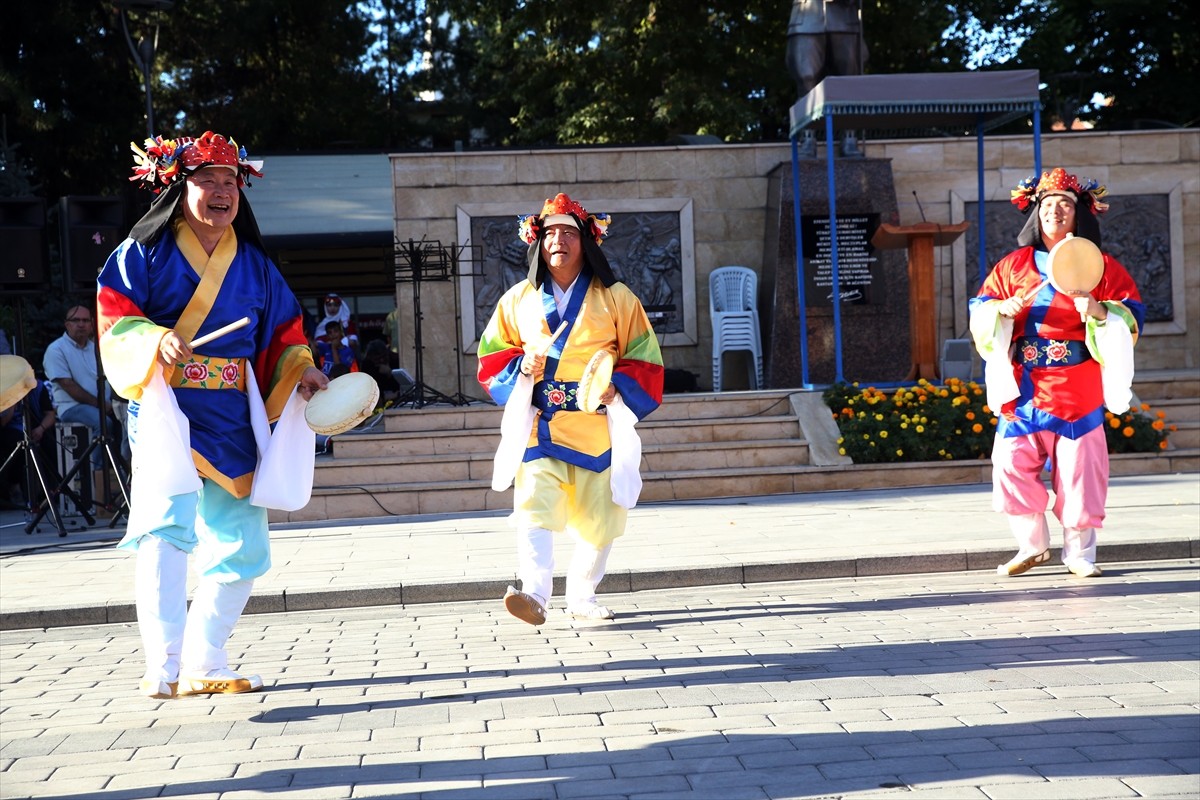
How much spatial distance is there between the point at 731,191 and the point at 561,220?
11.2 metres

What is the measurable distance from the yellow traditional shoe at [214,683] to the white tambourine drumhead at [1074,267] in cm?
510

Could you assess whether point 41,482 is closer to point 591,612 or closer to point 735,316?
point 591,612

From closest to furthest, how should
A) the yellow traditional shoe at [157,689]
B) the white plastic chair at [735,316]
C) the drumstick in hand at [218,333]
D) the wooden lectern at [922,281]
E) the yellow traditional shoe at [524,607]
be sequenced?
1. the yellow traditional shoe at [157,689]
2. the drumstick in hand at [218,333]
3. the yellow traditional shoe at [524,607]
4. the wooden lectern at [922,281]
5. the white plastic chair at [735,316]

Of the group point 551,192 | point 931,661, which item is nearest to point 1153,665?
point 931,661

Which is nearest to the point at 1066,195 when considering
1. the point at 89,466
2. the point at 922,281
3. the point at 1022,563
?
the point at 1022,563

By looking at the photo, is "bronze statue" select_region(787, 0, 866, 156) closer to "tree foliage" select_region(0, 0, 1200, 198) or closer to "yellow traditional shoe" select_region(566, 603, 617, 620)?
"tree foliage" select_region(0, 0, 1200, 198)

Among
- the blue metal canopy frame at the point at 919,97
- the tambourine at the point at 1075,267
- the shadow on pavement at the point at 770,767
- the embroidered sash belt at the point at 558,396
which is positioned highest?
the blue metal canopy frame at the point at 919,97

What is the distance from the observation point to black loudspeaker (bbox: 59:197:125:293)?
475 inches

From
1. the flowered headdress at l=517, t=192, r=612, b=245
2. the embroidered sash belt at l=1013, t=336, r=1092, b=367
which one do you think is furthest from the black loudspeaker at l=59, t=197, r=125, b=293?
the embroidered sash belt at l=1013, t=336, r=1092, b=367

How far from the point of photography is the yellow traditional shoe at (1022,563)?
27.6ft

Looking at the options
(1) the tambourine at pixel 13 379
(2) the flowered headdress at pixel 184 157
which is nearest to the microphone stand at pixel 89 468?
(2) the flowered headdress at pixel 184 157

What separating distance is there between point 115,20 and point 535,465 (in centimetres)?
2433

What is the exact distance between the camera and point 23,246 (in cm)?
1195

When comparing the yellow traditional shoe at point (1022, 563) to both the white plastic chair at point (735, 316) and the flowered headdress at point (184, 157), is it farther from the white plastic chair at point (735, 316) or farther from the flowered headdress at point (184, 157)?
the white plastic chair at point (735, 316)
